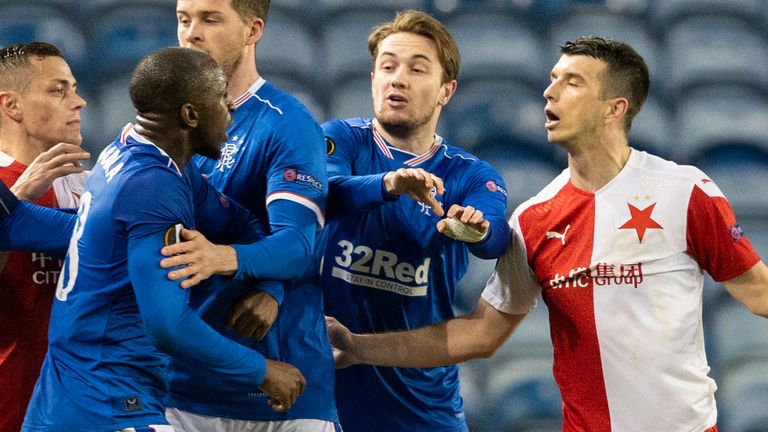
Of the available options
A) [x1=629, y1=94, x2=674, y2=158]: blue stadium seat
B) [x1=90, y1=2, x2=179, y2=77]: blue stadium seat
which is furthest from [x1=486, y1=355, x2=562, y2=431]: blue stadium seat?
[x1=90, y1=2, x2=179, y2=77]: blue stadium seat

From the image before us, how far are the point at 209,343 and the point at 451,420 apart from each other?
1551 mm

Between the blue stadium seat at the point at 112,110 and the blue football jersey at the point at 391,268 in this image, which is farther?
the blue stadium seat at the point at 112,110

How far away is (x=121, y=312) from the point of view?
8.45 ft

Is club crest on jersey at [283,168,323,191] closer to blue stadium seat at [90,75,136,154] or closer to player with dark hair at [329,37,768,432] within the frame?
player with dark hair at [329,37,768,432]

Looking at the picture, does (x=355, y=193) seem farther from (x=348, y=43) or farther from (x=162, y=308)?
(x=348, y=43)

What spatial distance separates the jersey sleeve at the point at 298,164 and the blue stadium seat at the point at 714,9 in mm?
4257

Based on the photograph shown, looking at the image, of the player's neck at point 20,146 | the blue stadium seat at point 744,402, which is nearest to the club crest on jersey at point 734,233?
the player's neck at point 20,146

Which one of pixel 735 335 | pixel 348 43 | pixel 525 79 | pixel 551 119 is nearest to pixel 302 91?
pixel 348 43

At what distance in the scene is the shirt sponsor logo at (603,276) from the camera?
10.9 ft

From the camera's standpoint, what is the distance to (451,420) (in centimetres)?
391

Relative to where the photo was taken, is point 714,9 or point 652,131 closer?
point 652,131

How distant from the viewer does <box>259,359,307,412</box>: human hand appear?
282 cm

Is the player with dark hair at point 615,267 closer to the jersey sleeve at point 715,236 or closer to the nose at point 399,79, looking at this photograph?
the jersey sleeve at point 715,236

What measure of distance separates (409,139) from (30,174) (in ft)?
4.20
